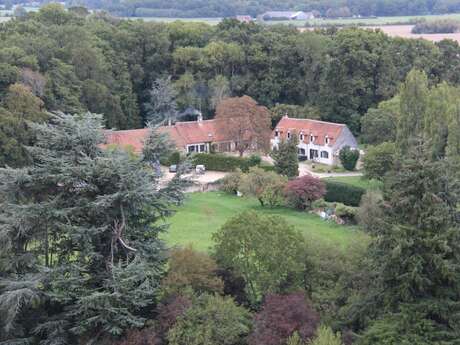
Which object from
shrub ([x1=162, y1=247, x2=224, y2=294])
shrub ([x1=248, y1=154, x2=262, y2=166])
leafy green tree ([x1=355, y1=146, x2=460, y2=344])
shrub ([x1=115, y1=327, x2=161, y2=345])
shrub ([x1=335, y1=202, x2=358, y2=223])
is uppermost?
leafy green tree ([x1=355, y1=146, x2=460, y2=344])

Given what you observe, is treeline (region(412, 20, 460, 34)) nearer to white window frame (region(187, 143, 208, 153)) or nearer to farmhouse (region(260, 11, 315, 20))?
farmhouse (region(260, 11, 315, 20))

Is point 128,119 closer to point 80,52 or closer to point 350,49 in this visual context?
point 80,52

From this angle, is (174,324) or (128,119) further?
(128,119)

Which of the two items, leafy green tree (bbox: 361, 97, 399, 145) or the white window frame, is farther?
the white window frame

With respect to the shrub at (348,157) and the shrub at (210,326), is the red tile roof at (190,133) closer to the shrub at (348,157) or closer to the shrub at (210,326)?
the shrub at (348,157)

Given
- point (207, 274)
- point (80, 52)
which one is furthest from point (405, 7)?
point (207, 274)

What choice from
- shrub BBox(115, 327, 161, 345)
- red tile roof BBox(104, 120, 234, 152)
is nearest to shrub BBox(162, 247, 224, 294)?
shrub BBox(115, 327, 161, 345)
